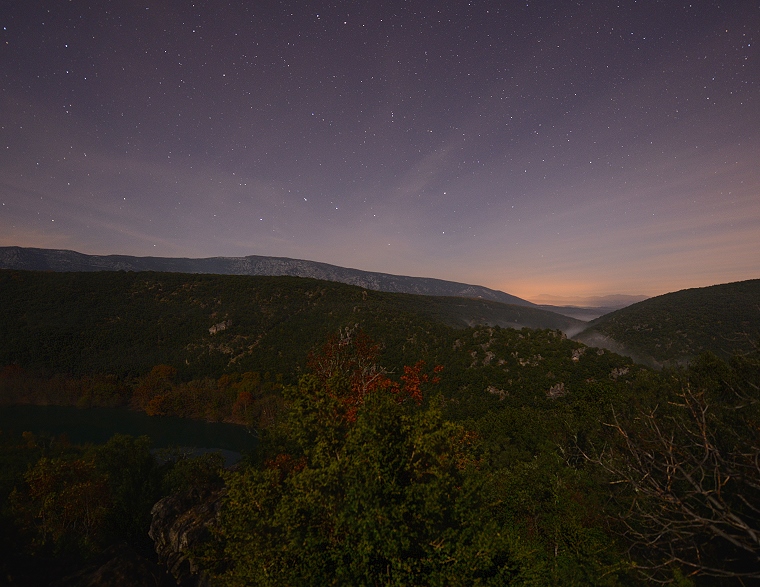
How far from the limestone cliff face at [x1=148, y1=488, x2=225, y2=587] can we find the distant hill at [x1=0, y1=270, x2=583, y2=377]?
77.2 m

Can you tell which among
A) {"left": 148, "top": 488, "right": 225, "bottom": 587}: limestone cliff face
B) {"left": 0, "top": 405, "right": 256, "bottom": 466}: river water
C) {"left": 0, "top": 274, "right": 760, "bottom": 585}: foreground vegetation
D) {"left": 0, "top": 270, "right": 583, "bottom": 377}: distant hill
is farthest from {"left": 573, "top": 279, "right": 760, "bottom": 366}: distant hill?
{"left": 0, "top": 405, "right": 256, "bottom": 466}: river water

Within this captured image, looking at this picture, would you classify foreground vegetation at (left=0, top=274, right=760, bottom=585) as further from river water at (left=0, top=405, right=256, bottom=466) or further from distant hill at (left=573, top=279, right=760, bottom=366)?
distant hill at (left=573, top=279, right=760, bottom=366)

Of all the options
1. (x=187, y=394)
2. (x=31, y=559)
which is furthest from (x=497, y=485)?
(x=187, y=394)

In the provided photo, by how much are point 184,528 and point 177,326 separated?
155 metres

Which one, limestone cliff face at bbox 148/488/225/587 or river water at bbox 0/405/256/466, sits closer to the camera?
limestone cliff face at bbox 148/488/225/587

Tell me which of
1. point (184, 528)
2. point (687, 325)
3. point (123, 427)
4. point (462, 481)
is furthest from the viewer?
point (687, 325)

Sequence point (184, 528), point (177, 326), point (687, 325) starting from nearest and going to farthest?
point (184, 528), point (687, 325), point (177, 326)

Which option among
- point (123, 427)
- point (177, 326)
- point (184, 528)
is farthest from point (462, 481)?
point (177, 326)

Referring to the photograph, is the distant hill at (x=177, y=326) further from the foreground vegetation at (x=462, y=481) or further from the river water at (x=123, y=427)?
the foreground vegetation at (x=462, y=481)

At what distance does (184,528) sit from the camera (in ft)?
113

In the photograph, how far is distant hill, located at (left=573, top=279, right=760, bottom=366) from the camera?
5133 inches

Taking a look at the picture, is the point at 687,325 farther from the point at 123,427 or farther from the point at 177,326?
the point at 177,326

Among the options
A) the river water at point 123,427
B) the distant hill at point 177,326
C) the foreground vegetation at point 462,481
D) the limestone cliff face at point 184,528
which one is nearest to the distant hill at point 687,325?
the foreground vegetation at point 462,481

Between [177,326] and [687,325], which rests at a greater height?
[687,325]
